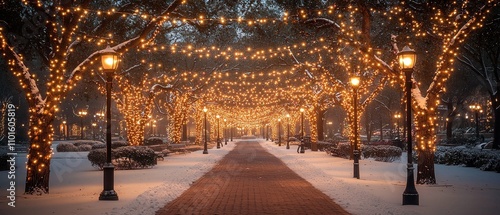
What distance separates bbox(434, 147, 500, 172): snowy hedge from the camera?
76.9 feet

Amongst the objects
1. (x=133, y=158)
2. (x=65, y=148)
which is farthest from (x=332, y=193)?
(x=65, y=148)

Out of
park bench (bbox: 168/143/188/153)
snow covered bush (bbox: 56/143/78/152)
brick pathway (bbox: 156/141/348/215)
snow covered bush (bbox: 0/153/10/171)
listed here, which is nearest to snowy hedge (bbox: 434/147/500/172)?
brick pathway (bbox: 156/141/348/215)

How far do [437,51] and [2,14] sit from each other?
1692cm

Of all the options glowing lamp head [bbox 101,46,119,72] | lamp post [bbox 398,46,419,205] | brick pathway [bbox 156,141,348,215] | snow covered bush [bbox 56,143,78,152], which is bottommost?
brick pathway [bbox 156,141,348,215]

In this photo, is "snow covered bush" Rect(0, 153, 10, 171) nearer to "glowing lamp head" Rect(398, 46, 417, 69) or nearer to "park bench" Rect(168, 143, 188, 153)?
"park bench" Rect(168, 143, 188, 153)

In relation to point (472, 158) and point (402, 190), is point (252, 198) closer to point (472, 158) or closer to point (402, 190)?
point (402, 190)

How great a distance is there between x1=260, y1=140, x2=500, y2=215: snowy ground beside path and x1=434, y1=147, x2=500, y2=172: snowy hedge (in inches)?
29.3

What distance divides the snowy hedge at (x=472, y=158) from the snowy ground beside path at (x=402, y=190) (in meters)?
0.75

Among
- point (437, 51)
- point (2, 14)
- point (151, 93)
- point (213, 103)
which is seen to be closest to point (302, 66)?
point (151, 93)

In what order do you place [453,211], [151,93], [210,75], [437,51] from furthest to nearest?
1. [210,75]
2. [151,93]
3. [437,51]
4. [453,211]

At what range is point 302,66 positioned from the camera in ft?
129

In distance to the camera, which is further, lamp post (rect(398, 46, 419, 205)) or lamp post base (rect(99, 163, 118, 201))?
lamp post base (rect(99, 163, 118, 201))

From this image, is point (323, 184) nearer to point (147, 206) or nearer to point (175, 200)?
point (175, 200)

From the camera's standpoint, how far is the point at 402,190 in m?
16.3
